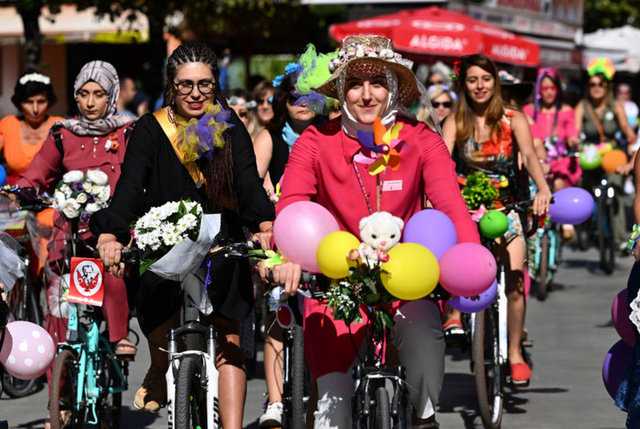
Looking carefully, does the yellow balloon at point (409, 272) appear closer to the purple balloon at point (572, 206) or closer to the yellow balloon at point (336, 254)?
the yellow balloon at point (336, 254)

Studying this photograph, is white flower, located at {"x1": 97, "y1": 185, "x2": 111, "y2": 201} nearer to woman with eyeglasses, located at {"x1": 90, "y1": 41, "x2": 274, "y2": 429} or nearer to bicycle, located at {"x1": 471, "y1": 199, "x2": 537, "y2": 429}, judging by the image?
woman with eyeglasses, located at {"x1": 90, "y1": 41, "x2": 274, "y2": 429}

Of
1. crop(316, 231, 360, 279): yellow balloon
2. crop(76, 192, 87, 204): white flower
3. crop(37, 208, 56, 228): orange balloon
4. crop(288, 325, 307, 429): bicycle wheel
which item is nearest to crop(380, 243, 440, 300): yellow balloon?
crop(316, 231, 360, 279): yellow balloon

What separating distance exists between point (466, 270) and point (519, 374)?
388 cm

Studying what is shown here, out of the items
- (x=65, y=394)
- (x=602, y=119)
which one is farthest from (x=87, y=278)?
(x=602, y=119)

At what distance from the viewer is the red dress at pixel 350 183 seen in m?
5.43

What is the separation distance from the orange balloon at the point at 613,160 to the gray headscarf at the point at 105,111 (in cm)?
773

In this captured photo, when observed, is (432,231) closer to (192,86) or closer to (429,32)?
(192,86)

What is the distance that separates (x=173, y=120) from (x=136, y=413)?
3.13 meters

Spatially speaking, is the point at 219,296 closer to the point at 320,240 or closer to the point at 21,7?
the point at 320,240

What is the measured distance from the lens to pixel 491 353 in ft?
26.2

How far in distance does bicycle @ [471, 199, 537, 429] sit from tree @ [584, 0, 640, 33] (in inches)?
1290

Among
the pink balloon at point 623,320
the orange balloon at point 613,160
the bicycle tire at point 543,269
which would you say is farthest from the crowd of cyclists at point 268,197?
the orange balloon at point 613,160

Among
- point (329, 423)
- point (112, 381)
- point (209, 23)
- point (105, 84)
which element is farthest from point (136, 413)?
point (209, 23)

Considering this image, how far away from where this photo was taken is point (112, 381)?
7.34m
